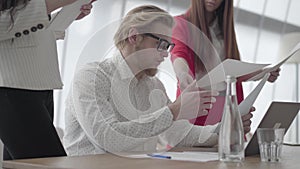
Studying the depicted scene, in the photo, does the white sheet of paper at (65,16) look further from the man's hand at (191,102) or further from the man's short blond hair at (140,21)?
the man's hand at (191,102)

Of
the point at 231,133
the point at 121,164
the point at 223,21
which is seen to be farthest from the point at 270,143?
the point at 223,21

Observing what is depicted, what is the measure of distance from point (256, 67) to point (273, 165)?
39 cm

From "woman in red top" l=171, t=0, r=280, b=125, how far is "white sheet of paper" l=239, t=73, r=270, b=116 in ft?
1.13

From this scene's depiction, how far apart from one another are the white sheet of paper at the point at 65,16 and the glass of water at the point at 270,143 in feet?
2.40

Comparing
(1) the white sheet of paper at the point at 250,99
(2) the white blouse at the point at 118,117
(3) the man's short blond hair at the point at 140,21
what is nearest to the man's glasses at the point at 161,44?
(3) the man's short blond hair at the point at 140,21

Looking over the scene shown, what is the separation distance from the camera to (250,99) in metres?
1.72

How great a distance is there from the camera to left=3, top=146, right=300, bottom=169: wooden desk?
1.30 meters

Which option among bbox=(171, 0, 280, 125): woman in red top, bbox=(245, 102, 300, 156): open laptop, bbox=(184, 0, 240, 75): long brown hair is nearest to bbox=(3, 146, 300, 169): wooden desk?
bbox=(245, 102, 300, 156): open laptop

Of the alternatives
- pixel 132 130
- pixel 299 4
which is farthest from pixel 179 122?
pixel 299 4

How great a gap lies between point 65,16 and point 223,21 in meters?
Answer: 0.93

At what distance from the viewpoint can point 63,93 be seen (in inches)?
165

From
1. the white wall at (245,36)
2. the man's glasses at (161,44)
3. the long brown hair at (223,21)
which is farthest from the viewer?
the white wall at (245,36)

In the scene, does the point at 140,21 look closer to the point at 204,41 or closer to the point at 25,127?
the point at 204,41

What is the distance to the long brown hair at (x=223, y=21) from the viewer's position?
2424mm
